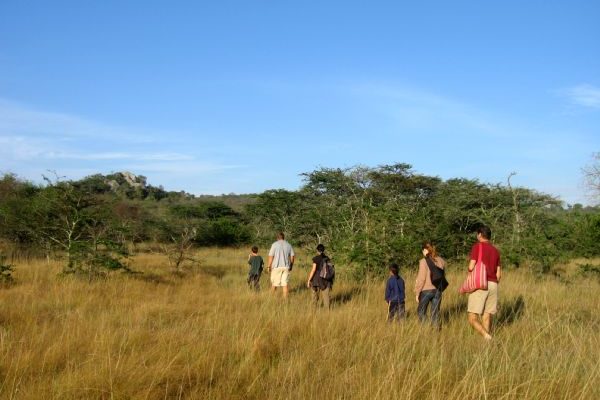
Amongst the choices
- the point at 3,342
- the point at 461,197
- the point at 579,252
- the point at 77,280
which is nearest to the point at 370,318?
the point at 3,342

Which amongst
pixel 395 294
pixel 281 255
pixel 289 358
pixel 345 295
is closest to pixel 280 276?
pixel 281 255

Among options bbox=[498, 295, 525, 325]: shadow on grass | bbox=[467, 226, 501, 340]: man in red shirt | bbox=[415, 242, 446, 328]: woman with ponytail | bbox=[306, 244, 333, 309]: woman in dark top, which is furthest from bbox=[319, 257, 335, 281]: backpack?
bbox=[467, 226, 501, 340]: man in red shirt

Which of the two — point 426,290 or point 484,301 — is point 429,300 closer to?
point 426,290

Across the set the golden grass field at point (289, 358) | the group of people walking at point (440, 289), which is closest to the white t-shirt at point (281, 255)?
the group of people walking at point (440, 289)

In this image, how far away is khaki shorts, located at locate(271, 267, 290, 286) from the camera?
11.6 metres

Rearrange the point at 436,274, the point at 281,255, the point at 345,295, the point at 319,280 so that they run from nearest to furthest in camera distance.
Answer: the point at 436,274
the point at 319,280
the point at 345,295
the point at 281,255

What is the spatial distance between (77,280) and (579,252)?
15.9 m

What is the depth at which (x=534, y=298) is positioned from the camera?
387 inches

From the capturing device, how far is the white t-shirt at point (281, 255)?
1173 centimetres

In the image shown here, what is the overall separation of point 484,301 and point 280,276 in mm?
5570

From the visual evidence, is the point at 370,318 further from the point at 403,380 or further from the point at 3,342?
the point at 3,342

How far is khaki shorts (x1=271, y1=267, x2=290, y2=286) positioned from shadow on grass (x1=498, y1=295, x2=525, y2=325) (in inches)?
181

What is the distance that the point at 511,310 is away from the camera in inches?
343

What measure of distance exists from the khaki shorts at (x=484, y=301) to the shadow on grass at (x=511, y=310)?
663 millimetres
